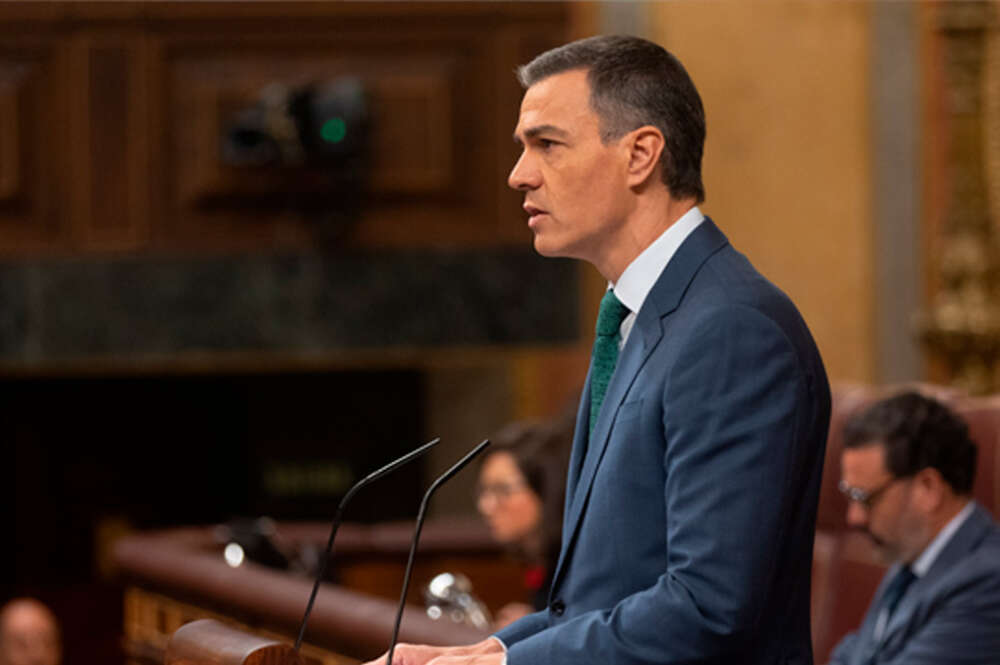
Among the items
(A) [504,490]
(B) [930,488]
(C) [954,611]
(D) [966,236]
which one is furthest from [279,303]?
(C) [954,611]

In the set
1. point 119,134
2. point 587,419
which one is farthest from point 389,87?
point 587,419

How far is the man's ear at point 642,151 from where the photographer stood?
1.57m

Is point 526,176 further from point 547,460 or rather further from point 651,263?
point 547,460

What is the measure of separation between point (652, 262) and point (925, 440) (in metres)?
1.59

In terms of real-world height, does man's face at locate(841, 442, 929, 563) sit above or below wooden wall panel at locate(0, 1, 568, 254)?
below

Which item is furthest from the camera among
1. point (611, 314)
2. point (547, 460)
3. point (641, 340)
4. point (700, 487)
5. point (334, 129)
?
point (334, 129)

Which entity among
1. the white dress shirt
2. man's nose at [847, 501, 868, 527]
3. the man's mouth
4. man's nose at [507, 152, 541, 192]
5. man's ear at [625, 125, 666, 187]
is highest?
man's ear at [625, 125, 666, 187]

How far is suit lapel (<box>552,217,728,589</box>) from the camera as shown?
156cm

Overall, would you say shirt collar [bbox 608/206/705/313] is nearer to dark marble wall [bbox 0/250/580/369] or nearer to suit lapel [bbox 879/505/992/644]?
suit lapel [bbox 879/505/992/644]

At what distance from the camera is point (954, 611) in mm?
2801

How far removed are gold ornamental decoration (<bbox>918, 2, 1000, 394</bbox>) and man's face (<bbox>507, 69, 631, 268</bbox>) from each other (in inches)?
200

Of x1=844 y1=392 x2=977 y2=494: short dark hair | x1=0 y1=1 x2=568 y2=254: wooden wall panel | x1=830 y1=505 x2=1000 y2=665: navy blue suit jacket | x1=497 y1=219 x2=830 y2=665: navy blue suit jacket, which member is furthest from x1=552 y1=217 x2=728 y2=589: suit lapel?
x1=0 y1=1 x2=568 y2=254: wooden wall panel

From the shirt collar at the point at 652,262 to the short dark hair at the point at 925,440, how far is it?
154 cm

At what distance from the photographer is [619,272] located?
63.9 inches
